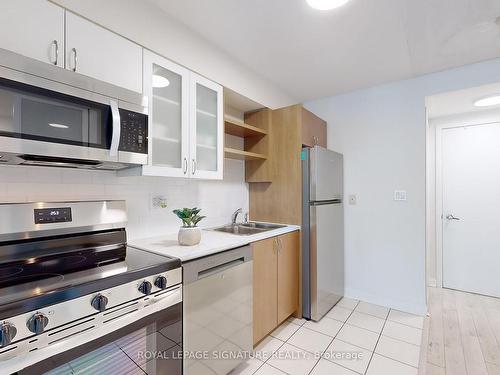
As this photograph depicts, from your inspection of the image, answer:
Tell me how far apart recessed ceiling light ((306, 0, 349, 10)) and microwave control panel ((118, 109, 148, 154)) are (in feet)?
4.03

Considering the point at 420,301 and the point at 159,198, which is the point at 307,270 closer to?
the point at 420,301

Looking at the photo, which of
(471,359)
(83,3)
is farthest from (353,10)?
(471,359)

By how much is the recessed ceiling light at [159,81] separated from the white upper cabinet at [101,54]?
11 cm

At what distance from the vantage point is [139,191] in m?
1.81

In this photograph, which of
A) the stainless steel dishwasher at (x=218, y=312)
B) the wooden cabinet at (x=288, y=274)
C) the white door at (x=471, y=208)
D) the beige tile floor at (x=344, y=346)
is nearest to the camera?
the stainless steel dishwasher at (x=218, y=312)

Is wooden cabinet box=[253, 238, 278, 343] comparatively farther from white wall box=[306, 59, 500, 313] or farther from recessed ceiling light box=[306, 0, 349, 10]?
recessed ceiling light box=[306, 0, 349, 10]

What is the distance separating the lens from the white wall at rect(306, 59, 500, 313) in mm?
2557

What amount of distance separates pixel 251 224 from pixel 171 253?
1.31 metres

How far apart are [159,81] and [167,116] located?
0.71 ft

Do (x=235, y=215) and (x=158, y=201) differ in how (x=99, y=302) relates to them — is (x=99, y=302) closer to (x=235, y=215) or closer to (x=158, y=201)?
(x=158, y=201)

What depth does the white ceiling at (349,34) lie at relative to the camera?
5.43 ft

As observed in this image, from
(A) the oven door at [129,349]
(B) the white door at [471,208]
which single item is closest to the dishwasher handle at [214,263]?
(A) the oven door at [129,349]

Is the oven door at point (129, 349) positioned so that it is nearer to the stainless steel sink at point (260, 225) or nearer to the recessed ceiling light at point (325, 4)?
the stainless steel sink at point (260, 225)

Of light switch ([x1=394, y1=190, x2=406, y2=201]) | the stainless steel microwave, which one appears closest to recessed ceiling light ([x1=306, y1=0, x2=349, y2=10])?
the stainless steel microwave
